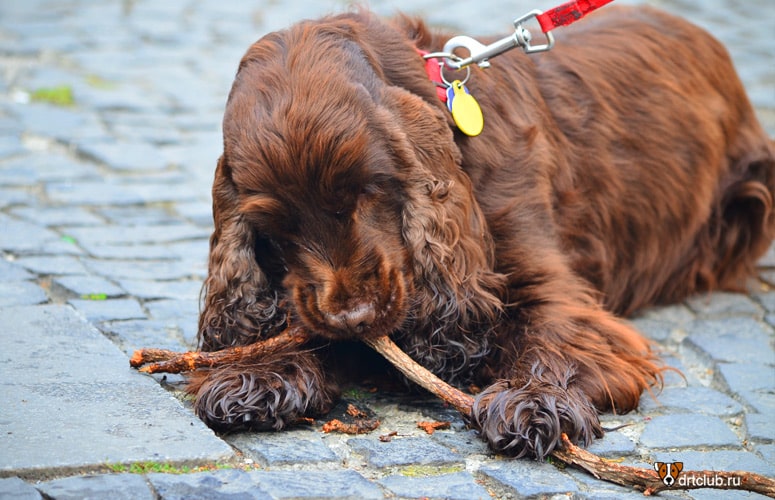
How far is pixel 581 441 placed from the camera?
3.07m

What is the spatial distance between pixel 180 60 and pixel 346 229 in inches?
208

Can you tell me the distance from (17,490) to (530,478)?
129 cm

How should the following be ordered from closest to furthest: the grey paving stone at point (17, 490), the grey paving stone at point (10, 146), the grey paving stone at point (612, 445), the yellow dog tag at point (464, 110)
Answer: the grey paving stone at point (17, 490), the grey paving stone at point (612, 445), the yellow dog tag at point (464, 110), the grey paving stone at point (10, 146)

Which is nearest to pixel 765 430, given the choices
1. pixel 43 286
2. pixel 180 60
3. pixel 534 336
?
pixel 534 336

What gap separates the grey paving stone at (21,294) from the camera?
12.6 ft

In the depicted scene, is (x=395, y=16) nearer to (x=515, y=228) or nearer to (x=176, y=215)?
(x=515, y=228)

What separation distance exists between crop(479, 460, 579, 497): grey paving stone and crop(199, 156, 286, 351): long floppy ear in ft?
2.89

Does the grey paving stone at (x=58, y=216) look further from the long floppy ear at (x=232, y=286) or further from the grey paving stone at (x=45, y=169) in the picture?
the long floppy ear at (x=232, y=286)

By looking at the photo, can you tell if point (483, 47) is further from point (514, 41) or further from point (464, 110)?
point (464, 110)

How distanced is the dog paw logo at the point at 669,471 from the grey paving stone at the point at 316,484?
2.40ft

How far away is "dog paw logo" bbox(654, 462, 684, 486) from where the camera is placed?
2723mm

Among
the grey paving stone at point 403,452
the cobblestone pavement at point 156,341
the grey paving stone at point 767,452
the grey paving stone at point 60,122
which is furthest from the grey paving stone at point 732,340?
the grey paving stone at point 60,122

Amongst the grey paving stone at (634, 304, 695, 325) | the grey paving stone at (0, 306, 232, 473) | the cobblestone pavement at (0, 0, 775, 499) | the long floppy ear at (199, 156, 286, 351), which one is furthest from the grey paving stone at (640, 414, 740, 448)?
the grey paving stone at (0, 306, 232, 473)

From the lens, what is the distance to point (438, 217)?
3217 mm
